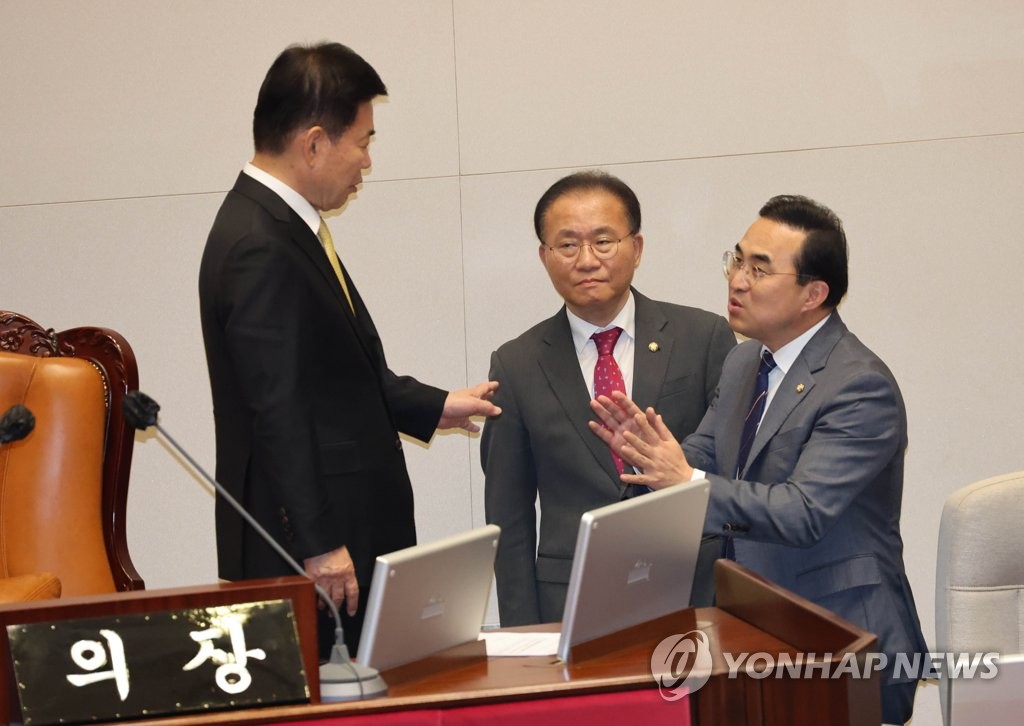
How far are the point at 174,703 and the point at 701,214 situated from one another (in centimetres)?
250

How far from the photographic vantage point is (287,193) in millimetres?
2551

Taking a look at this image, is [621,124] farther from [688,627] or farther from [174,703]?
[174,703]

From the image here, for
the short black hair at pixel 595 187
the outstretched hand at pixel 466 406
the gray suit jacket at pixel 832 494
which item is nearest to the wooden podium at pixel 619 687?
the gray suit jacket at pixel 832 494

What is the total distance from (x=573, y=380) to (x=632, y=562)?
1.17m

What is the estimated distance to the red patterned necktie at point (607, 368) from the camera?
120 inches

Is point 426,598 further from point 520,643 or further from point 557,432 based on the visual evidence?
point 557,432

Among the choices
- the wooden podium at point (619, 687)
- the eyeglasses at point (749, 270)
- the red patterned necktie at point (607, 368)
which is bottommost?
the wooden podium at point (619, 687)

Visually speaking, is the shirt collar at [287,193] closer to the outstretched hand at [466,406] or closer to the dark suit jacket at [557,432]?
the outstretched hand at [466,406]

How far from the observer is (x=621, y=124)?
12.4 ft

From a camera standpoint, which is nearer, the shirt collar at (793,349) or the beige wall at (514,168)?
the shirt collar at (793,349)

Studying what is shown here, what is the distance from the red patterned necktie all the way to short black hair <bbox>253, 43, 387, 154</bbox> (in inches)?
35.4

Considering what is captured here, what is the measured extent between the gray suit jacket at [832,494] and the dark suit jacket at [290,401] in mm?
690

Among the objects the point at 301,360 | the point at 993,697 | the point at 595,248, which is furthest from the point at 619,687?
the point at 595,248

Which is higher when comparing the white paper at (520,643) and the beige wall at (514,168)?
the beige wall at (514,168)
